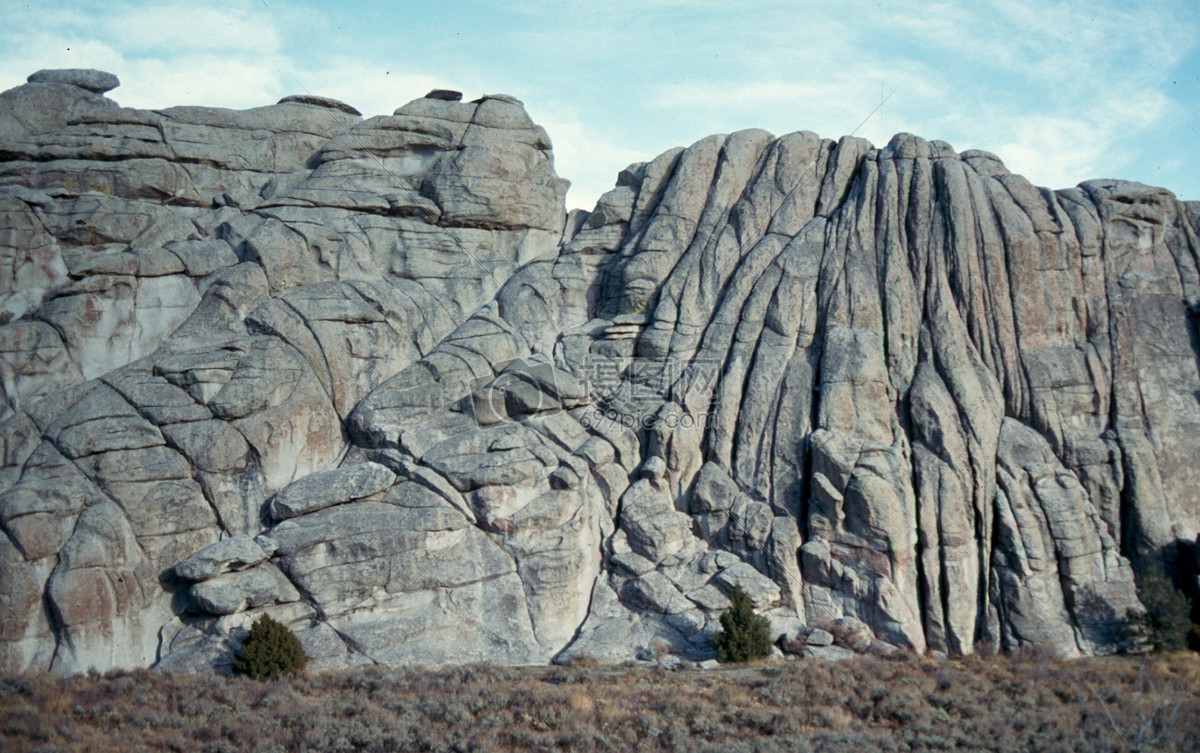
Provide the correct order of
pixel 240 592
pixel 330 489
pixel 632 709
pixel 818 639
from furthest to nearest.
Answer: pixel 330 489 < pixel 818 639 < pixel 240 592 < pixel 632 709

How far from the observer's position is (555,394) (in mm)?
29922

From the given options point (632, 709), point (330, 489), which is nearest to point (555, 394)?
point (330, 489)

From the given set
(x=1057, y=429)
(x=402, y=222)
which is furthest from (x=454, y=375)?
(x=1057, y=429)

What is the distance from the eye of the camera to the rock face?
85.8ft

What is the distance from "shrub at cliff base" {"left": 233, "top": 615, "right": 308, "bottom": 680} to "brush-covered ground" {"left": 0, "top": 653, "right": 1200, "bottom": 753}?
0.44 meters

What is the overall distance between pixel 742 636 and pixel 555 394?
9.11 metres

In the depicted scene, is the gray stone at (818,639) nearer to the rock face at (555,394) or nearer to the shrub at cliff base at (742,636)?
the rock face at (555,394)

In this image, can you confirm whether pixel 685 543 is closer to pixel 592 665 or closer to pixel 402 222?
pixel 592 665

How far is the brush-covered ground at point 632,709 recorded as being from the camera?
62.1ft

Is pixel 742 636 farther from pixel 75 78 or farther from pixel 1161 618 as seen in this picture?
pixel 75 78

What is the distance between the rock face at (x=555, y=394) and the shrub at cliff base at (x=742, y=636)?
46.8 inches

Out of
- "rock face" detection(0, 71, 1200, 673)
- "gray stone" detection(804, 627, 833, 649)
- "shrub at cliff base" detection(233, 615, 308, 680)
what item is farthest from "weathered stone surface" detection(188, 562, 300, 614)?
"gray stone" detection(804, 627, 833, 649)

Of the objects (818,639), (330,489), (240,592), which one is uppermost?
(330,489)

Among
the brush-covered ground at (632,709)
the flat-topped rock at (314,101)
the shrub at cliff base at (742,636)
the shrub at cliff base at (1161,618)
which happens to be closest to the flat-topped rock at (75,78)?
the flat-topped rock at (314,101)
